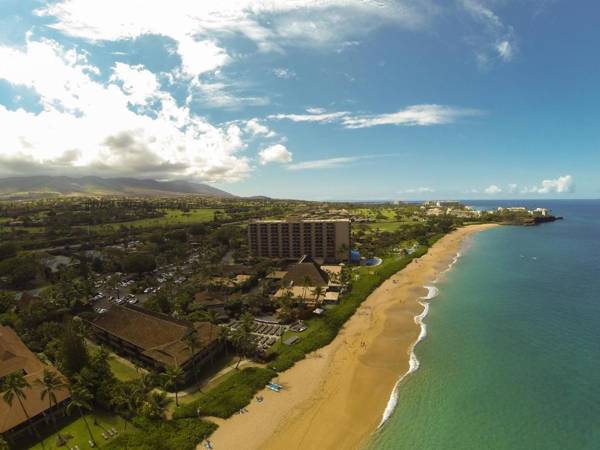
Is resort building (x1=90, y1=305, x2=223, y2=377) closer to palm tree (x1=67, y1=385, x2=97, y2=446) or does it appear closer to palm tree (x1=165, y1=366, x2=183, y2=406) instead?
palm tree (x1=165, y1=366, x2=183, y2=406)

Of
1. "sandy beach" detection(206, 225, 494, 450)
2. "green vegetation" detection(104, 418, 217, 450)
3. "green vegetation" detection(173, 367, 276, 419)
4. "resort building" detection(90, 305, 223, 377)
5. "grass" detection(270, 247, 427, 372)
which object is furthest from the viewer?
"grass" detection(270, 247, 427, 372)

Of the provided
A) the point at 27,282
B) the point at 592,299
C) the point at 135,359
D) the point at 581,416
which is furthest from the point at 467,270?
the point at 27,282

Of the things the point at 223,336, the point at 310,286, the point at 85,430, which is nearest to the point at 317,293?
the point at 310,286

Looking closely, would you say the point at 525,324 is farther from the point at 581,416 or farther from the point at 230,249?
the point at 230,249

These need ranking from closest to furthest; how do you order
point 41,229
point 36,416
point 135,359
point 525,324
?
1. point 36,416
2. point 135,359
3. point 525,324
4. point 41,229

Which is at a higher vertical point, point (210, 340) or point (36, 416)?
point (210, 340)

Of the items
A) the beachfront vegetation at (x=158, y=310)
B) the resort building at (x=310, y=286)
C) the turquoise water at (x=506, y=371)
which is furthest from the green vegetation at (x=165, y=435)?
the resort building at (x=310, y=286)

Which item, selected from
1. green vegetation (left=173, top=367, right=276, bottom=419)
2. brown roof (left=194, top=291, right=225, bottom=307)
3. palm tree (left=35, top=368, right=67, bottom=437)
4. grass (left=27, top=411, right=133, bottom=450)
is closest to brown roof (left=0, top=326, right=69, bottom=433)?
palm tree (left=35, top=368, right=67, bottom=437)
